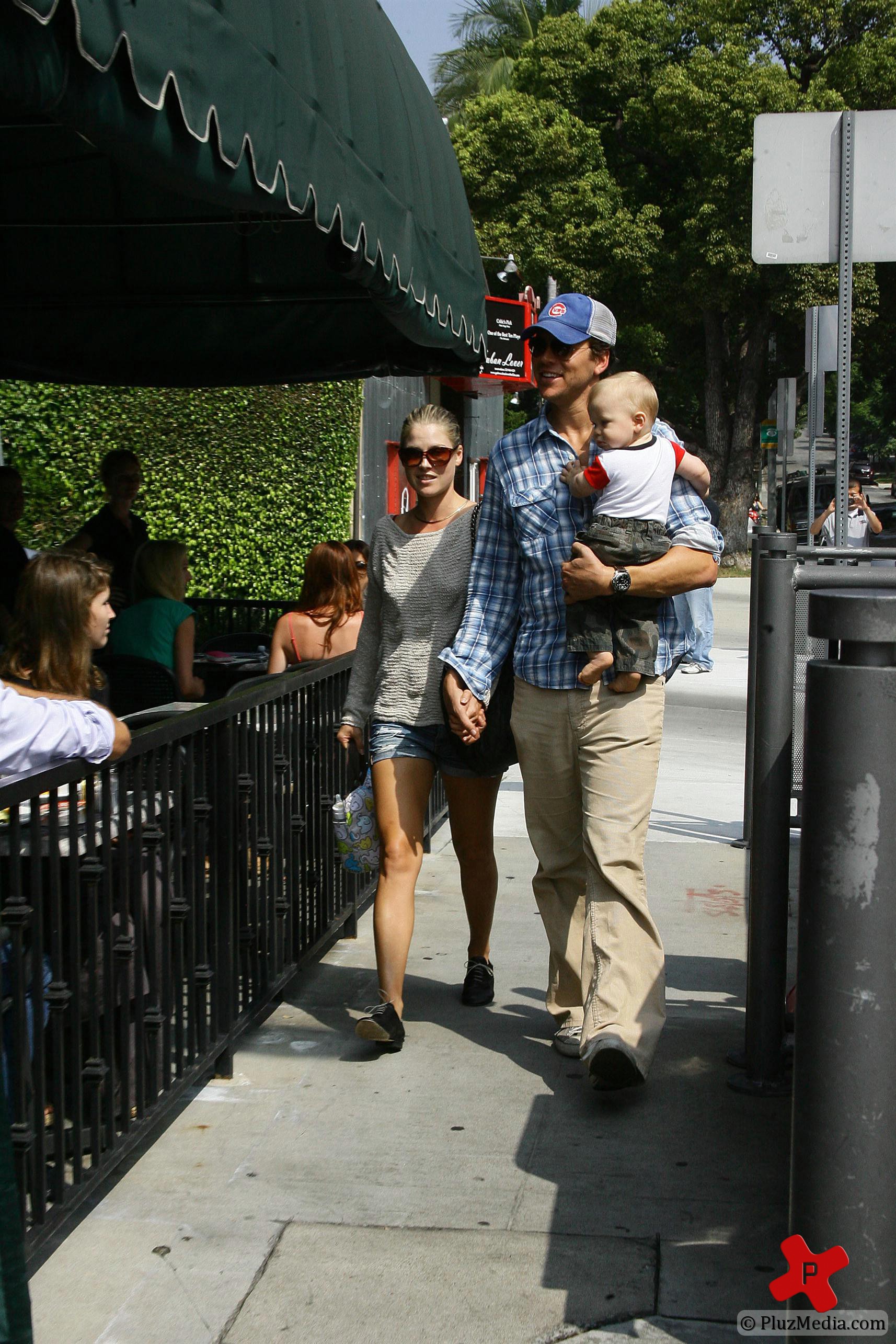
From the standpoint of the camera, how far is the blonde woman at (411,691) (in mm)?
4266

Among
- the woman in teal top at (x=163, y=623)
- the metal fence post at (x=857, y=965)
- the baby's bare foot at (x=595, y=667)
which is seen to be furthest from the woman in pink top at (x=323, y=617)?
the metal fence post at (x=857, y=965)

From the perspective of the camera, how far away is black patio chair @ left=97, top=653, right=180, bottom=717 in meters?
5.98

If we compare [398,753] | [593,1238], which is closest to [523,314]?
[398,753]

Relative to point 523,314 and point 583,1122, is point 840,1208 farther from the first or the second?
point 523,314

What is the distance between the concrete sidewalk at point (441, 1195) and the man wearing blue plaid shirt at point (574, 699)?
0.85 ft

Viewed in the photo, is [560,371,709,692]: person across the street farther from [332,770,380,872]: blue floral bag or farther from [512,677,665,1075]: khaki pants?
[332,770,380,872]: blue floral bag

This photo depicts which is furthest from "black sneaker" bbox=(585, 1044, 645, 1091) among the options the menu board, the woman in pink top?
the menu board

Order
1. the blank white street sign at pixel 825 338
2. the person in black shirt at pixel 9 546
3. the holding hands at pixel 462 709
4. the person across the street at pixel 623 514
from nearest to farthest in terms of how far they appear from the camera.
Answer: the person across the street at pixel 623 514, the holding hands at pixel 462 709, the person in black shirt at pixel 9 546, the blank white street sign at pixel 825 338

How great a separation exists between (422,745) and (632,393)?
1.29 meters

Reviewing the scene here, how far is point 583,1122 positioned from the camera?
12.3 feet

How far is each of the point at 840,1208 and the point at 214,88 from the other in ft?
7.95

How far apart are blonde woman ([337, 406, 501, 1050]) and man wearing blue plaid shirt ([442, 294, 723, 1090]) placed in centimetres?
23

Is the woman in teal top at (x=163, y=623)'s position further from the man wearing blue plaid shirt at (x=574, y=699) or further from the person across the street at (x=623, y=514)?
the person across the street at (x=623, y=514)

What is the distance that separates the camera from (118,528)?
829 centimetres
